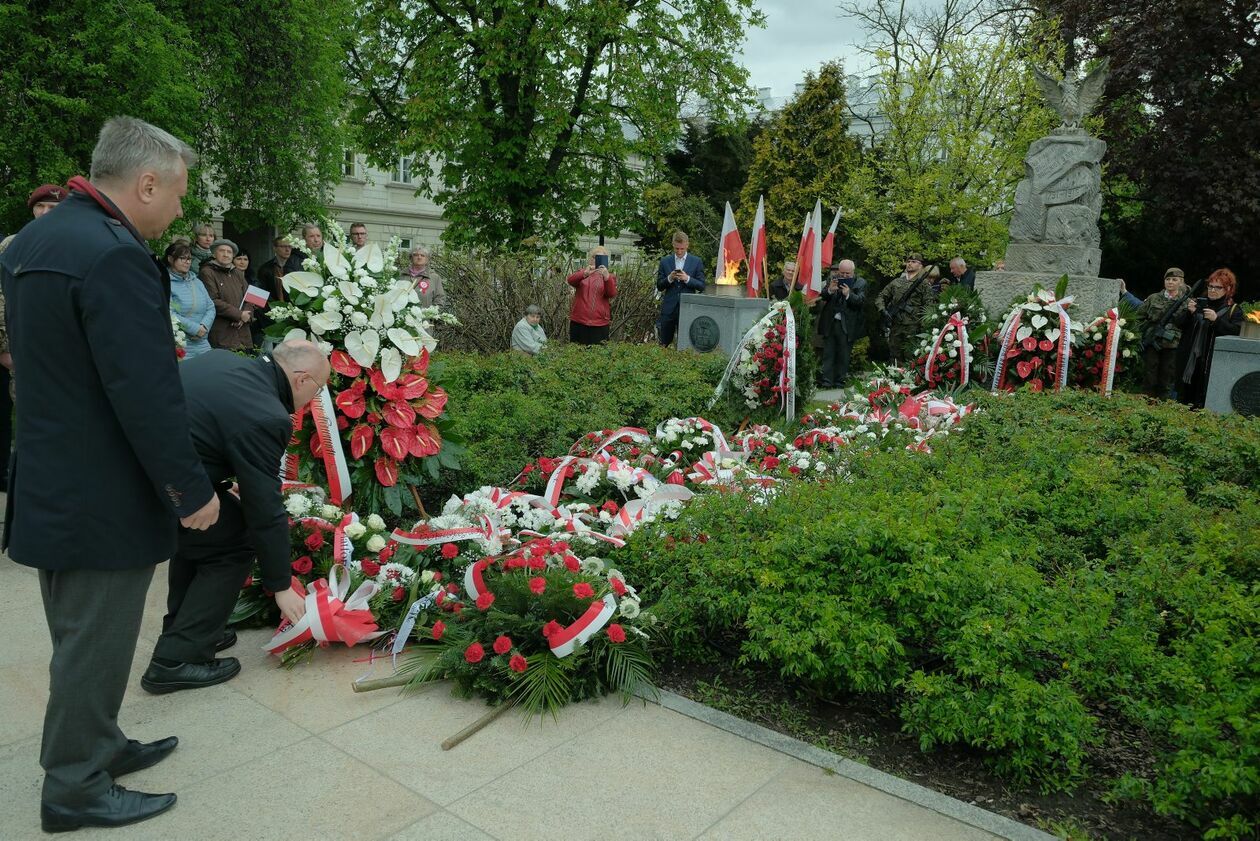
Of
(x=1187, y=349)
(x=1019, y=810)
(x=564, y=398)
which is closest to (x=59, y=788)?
(x=1019, y=810)

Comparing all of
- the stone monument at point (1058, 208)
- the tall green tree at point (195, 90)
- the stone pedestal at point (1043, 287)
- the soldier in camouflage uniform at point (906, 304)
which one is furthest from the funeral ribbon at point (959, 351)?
the tall green tree at point (195, 90)

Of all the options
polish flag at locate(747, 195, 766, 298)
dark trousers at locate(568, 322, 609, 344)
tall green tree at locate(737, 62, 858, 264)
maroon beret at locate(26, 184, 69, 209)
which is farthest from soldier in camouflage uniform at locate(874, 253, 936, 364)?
tall green tree at locate(737, 62, 858, 264)

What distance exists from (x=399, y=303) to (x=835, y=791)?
132 inches

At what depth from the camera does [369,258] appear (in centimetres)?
513

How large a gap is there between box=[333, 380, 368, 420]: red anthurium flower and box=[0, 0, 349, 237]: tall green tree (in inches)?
322

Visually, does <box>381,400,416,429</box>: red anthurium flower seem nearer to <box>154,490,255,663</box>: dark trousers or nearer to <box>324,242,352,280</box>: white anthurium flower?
<box>324,242,352,280</box>: white anthurium flower

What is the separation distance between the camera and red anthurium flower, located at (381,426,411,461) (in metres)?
5.07

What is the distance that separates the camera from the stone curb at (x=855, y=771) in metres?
2.86

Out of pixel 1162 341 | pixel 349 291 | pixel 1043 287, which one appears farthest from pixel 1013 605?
pixel 1162 341

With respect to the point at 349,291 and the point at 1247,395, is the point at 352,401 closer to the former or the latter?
the point at 349,291

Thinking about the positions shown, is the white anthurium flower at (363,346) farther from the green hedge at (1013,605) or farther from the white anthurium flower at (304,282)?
the green hedge at (1013,605)

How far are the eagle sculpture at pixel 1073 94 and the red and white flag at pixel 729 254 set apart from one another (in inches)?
162

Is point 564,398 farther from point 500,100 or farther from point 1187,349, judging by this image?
point 500,100

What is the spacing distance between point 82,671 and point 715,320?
987cm
